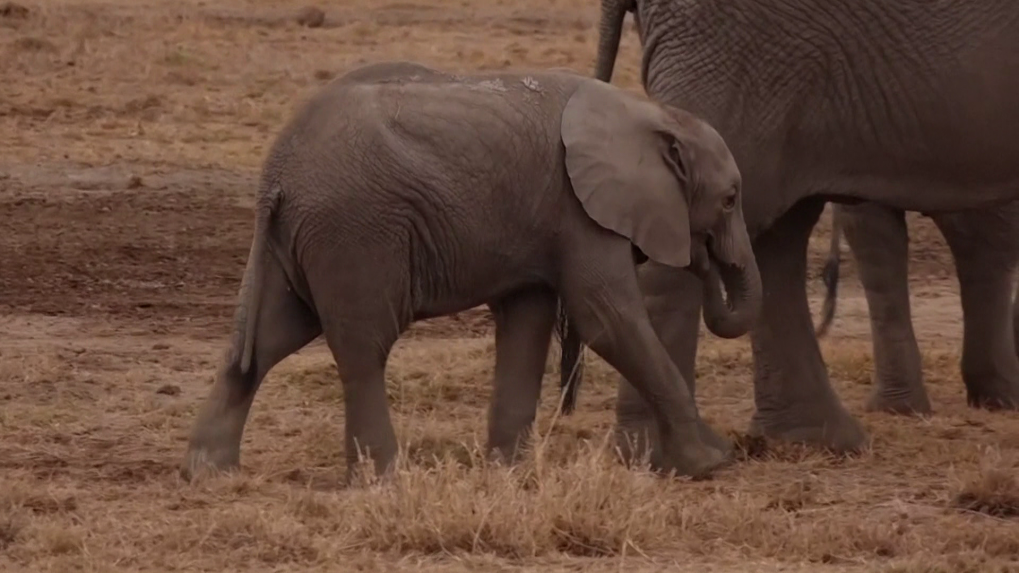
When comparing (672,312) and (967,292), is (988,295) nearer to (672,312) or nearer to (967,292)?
(967,292)

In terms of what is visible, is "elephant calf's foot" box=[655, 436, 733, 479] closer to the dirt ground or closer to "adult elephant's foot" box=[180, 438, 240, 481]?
the dirt ground

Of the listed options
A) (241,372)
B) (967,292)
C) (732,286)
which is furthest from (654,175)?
(967,292)

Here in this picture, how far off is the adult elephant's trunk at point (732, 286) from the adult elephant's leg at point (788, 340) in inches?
19.7

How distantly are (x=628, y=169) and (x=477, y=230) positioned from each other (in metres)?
0.45

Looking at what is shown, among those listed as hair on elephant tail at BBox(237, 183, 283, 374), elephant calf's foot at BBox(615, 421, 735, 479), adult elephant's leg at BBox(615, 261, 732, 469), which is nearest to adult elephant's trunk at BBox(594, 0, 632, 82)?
adult elephant's leg at BBox(615, 261, 732, 469)

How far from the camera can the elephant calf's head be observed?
19.0 ft

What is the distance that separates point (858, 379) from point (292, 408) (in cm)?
208

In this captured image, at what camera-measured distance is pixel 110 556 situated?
4844 mm

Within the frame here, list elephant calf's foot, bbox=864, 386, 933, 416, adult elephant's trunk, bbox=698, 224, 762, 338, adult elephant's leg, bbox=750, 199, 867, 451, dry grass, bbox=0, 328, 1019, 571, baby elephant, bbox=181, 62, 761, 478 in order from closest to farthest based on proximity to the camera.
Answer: dry grass, bbox=0, 328, 1019, 571
baby elephant, bbox=181, 62, 761, 478
adult elephant's trunk, bbox=698, 224, 762, 338
adult elephant's leg, bbox=750, 199, 867, 451
elephant calf's foot, bbox=864, 386, 933, 416

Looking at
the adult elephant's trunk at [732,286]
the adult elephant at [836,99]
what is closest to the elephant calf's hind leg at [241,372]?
the adult elephant at [836,99]

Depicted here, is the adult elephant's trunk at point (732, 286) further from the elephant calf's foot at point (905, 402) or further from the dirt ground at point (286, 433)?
the elephant calf's foot at point (905, 402)

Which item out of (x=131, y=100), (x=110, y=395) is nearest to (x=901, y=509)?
(x=110, y=395)

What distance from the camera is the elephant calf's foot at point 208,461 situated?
19.0ft

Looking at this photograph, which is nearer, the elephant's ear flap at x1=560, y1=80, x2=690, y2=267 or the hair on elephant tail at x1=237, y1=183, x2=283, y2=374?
the hair on elephant tail at x1=237, y1=183, x2=283, y2=374
